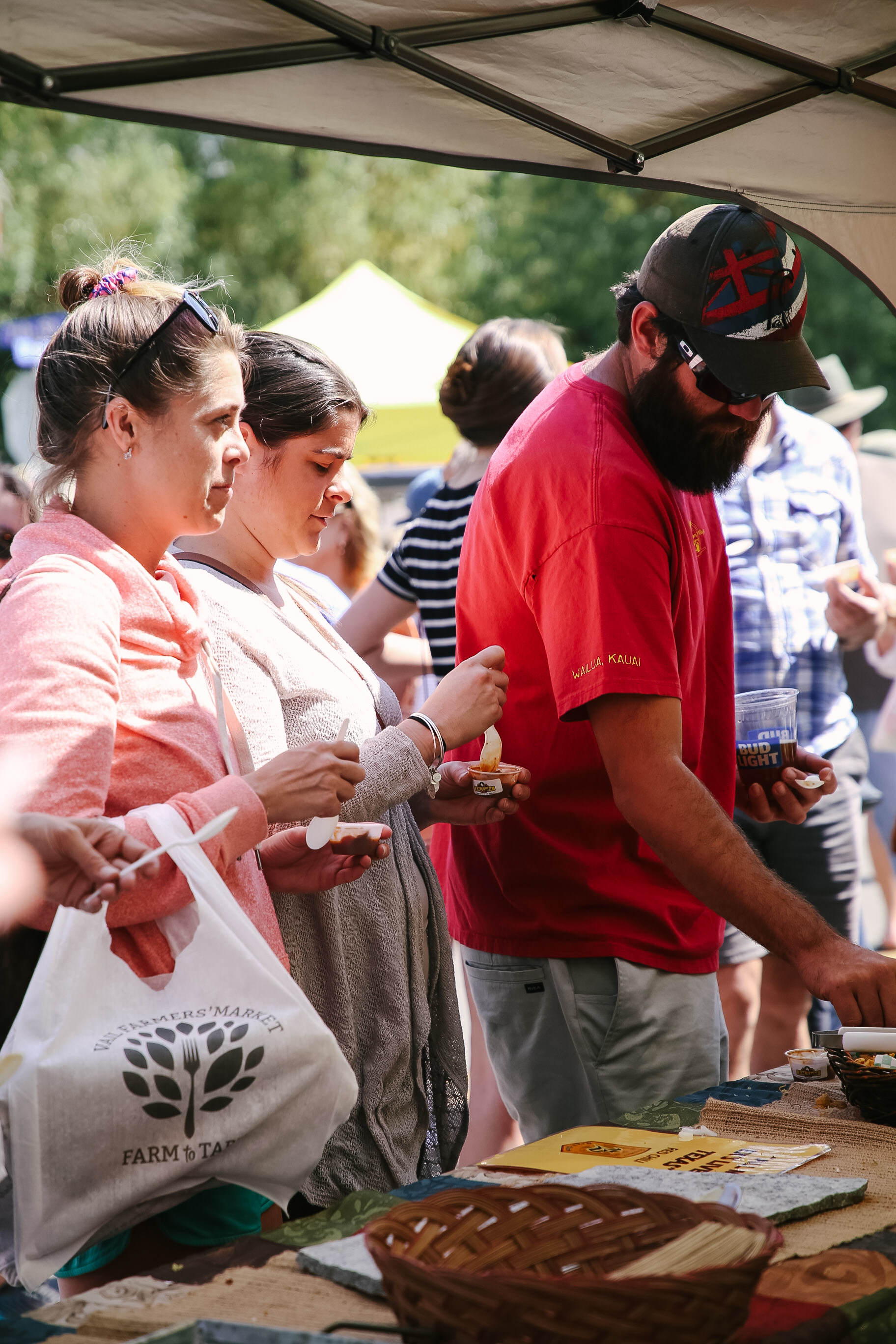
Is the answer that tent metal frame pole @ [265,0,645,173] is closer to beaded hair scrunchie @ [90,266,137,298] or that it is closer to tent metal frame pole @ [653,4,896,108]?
tent metal frame pole @ [653,4,896,108]

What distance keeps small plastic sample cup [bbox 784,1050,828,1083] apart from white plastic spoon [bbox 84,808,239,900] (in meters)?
1.03

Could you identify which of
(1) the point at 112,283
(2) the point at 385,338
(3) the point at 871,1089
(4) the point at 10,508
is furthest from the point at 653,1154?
(2) the point at 385,338

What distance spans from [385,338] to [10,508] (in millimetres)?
5330

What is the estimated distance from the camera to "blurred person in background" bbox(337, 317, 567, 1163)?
331cm

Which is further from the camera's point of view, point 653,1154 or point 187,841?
point 653,1154

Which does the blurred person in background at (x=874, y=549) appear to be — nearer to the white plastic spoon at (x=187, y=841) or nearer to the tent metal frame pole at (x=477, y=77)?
the tent metal frame pole at (x=477, y=77)

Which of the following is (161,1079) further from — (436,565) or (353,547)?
(353,547)

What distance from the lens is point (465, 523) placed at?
11.8 feet

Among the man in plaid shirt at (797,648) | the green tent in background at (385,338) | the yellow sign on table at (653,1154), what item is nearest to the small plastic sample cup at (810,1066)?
the yellow sign on table at (653,1154)

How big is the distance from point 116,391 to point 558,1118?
145 centimetres

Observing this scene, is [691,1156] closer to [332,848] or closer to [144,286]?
[332,848]

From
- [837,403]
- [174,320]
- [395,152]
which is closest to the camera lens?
[174,320]

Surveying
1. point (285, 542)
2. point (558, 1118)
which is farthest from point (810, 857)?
point (285, 542)

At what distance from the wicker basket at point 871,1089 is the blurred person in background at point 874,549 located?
3472 millimetres
